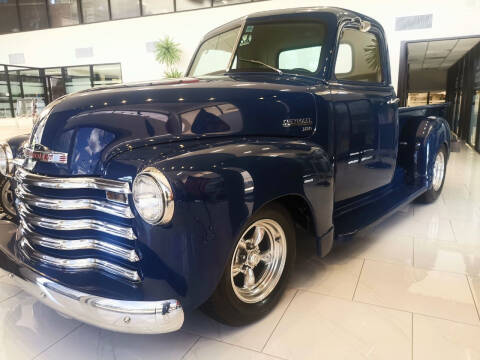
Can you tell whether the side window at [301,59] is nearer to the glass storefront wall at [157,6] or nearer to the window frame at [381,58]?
the window frame at [381,58]

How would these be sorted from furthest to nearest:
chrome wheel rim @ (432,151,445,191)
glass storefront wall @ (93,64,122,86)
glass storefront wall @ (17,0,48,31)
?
glass storefront wall @ (17,0,48,31) → glass storefront wall @ (93,64,122,86) → chrome wheel rim @ (432,151,445,191)

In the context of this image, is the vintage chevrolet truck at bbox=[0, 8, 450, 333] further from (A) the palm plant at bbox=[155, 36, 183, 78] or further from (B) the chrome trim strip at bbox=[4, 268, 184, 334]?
(A) the palm plant at bbox=[155, 36, 183, 78]

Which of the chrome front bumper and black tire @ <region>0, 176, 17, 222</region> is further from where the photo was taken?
black tire @ <region>0, 176, 17, 222</region>

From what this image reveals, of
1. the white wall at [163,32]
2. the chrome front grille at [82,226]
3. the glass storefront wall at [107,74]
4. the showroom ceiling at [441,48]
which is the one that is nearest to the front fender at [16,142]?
the chrome front grille at [82,226]

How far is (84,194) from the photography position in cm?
150

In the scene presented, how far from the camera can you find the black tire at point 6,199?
7.69 ft

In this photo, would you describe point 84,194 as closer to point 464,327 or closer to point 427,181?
point 464,327

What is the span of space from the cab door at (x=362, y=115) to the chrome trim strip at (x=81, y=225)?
145 cm

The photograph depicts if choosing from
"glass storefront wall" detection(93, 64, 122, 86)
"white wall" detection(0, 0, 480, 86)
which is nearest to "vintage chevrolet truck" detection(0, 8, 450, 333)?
"white wall" detection(0, 0, 480, 86)

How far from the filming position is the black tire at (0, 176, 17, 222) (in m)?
2.34

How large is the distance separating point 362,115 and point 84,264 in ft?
6.52

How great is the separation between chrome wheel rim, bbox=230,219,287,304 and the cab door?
2.29 feet

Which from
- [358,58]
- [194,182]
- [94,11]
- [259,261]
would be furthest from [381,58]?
[94,11]

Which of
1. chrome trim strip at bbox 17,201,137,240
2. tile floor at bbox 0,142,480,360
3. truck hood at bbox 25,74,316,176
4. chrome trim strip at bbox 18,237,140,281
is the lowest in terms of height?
tile floor at bbox 0,142,480,360
